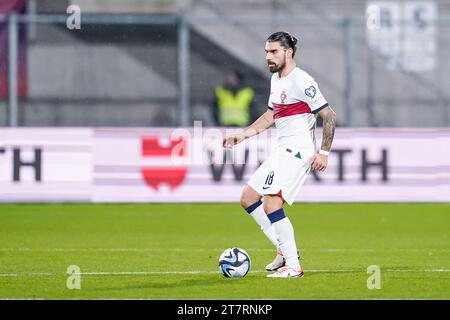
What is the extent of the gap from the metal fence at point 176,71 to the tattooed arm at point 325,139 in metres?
11.3

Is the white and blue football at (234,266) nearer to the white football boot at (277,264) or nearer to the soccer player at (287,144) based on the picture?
the soccer player at (287,144)

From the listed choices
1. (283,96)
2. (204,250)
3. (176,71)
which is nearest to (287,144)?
(283,96)

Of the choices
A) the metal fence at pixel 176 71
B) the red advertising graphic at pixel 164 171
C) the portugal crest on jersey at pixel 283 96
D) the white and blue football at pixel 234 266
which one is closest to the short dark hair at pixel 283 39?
the portugal crest on jersey at pixel 283 96

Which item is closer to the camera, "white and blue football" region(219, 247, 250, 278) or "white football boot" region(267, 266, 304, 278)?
"white football boot" region(267, 266, 304, 278)

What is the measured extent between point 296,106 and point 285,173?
2.02 ft

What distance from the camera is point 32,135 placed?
19656 millimetres

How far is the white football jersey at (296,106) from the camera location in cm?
1048

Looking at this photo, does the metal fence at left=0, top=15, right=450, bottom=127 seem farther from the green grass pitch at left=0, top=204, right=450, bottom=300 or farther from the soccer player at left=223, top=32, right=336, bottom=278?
the soccer player at left=223, top=32, right=336, bottom=278

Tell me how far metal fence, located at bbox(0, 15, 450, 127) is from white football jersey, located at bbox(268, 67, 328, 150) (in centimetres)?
1107

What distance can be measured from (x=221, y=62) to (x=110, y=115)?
8.78 feet

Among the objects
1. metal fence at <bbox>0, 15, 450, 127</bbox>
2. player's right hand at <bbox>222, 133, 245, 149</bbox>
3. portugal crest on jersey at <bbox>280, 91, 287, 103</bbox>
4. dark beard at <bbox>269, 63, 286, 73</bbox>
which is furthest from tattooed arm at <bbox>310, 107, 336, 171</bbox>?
metal fence at <bbox>0, 15, 450, 127</bbox>

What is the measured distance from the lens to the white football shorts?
1050 cm

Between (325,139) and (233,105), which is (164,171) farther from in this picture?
(325,139)

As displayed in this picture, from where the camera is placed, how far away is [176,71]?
23.7 meters
